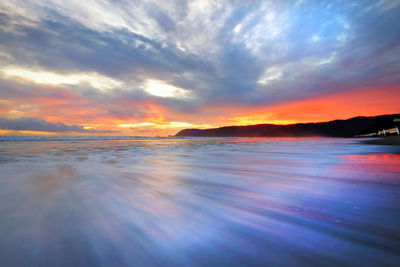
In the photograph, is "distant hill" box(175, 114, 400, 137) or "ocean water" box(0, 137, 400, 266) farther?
"distant hill" box(175, 114, 400, 137)

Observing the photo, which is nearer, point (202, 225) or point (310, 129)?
point (202, 225)

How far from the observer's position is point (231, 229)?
1.77 m

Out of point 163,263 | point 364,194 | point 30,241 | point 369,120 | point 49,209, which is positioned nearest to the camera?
point 163,263

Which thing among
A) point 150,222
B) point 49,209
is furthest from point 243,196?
point 49,209

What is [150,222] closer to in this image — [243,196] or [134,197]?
[134,197]

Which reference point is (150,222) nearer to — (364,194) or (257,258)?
(257,258)

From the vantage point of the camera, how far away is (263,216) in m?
2.06

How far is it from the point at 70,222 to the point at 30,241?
39cm

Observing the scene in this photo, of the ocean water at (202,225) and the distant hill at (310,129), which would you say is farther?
the distant hill at (310,129)

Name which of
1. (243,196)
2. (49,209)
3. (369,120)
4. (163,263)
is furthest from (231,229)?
(369,120)

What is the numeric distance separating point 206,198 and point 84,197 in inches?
75.4

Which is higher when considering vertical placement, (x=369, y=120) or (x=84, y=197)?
(x=369, y=120)

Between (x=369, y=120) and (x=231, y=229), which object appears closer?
(x=231, y=229)

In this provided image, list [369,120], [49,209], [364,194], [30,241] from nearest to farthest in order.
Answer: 1. [30,241]
2. [49,209]
3. [364,194]
4. [369,120]
